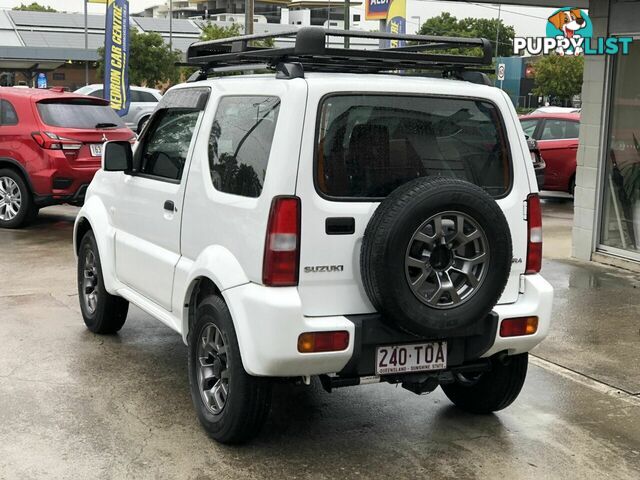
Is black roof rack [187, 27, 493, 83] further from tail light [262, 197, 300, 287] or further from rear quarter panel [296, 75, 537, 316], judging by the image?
tail light [262, 197, 300, 287]

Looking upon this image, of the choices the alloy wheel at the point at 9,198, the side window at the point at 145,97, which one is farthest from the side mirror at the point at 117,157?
the side window at the point at 145,97

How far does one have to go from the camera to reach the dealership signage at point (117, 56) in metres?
20.4

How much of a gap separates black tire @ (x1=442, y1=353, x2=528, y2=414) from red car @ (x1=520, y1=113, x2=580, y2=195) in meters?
10.5

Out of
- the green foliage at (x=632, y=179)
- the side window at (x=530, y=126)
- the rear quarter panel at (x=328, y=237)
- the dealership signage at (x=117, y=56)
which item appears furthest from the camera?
the dealership signage at (x=117, y=56)

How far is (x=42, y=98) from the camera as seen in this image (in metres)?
11.1

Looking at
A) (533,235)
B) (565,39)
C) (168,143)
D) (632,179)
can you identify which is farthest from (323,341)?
(565,39)

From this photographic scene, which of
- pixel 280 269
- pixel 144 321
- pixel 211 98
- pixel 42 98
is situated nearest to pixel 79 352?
pixel 144 321

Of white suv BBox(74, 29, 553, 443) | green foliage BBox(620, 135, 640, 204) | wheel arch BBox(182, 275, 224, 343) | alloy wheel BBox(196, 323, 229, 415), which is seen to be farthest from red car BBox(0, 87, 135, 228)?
→ alloy wheel BBox(196, 323, 229, 415)

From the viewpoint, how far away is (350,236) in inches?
158

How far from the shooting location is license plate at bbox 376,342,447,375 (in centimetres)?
410

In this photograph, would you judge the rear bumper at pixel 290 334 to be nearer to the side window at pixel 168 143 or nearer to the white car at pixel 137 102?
the side window at pixel 168 143

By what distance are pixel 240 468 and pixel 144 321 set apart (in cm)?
290

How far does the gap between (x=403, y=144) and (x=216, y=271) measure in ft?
3.57

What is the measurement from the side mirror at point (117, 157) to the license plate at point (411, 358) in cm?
232
